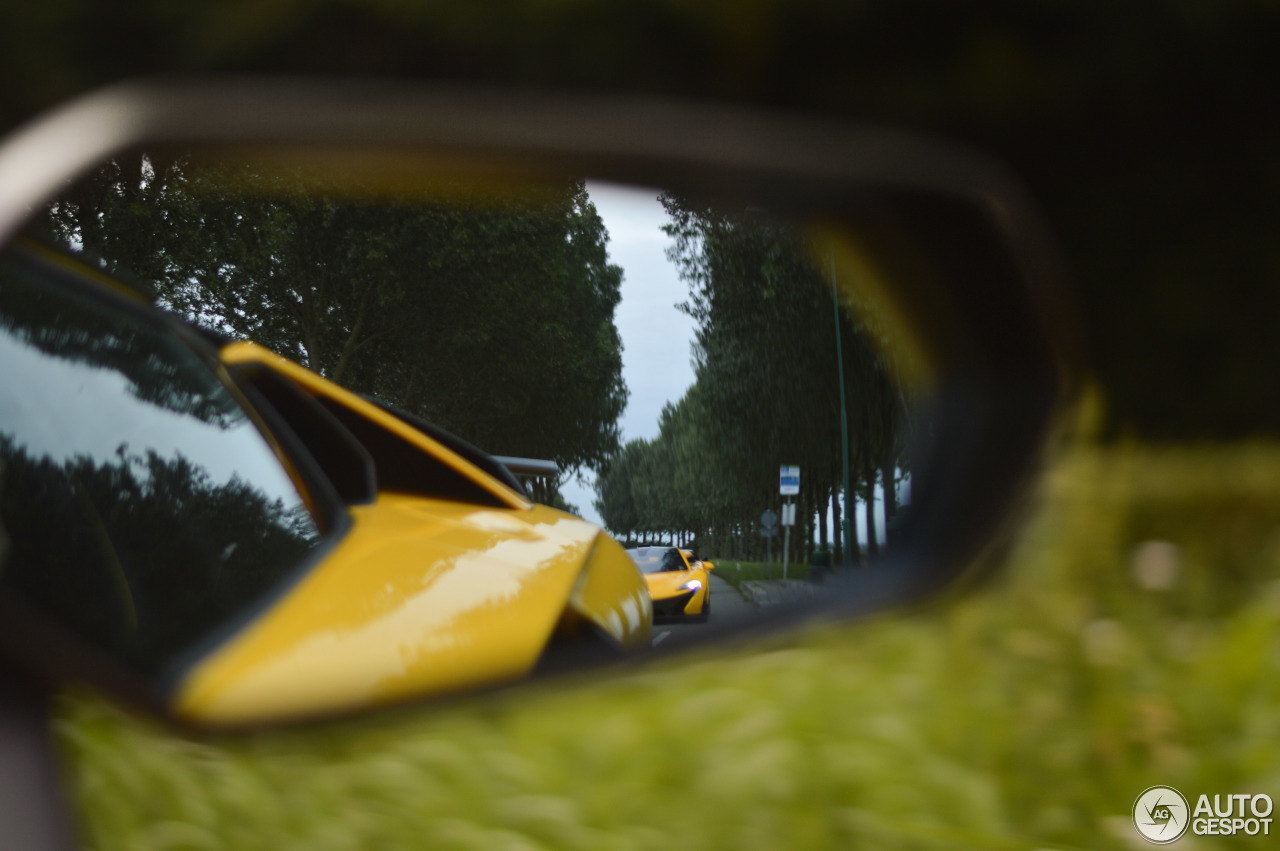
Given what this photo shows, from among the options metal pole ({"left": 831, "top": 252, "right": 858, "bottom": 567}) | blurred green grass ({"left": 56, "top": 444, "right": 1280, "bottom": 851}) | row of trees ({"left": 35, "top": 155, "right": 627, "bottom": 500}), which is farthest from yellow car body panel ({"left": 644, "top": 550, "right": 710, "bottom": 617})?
blurred green grass ({"left": 56, "top": 444, "right": 1280, "bottom": 851})

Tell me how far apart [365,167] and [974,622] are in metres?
2.05

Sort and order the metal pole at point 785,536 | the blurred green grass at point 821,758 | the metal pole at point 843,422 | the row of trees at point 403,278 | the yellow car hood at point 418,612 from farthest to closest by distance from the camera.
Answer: the blurred green grass at point 821,758
the metal pole at point 843,422
the metal pole at point 785,536
the row of trees at point 403,278
the yellow car hood at point 418,612

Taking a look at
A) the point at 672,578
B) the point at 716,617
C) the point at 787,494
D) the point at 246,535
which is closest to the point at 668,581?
the point at 672,578

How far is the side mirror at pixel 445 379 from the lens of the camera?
2.79ft

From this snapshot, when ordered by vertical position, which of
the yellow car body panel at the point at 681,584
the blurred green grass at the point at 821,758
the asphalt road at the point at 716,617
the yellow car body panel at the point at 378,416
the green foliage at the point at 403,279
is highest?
the green foliage at the point at 403,279

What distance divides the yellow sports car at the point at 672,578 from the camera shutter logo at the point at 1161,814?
125cm

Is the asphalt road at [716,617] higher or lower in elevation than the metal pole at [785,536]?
lower

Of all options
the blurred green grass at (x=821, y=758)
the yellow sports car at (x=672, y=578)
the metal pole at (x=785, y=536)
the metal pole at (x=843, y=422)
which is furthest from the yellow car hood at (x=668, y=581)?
the blurred green grass at (x=821, y=758)

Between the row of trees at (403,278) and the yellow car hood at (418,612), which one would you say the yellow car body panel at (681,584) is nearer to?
the yellow car hood at (418,612)

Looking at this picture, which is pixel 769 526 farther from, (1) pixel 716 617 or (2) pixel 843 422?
(2) pixel 843 422

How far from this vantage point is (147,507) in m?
1.18

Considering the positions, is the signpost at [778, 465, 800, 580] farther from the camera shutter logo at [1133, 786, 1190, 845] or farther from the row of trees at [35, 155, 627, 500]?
the camera shutter logo at [1133, 786, 1190, 845]

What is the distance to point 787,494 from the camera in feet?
3.72

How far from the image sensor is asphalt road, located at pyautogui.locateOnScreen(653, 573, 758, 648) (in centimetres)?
101
